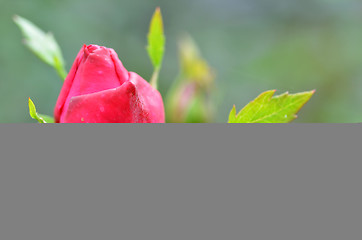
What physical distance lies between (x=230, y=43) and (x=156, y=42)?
1.35m

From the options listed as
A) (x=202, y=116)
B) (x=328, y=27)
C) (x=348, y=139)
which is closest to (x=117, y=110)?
(x=348, y=139)

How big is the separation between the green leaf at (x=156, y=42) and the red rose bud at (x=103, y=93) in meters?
0.09

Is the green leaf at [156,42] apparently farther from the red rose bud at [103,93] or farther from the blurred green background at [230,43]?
the blurred green background at [230,43]

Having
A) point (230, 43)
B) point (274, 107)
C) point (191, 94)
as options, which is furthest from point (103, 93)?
point (230, 43)

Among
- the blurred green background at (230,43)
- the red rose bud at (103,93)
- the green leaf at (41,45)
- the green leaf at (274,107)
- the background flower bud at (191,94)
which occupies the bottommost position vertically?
the red rose bud at (103,93)

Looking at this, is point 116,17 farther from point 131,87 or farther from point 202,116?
point 131,87

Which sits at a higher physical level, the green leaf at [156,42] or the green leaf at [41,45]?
the green leaf at [156,42]

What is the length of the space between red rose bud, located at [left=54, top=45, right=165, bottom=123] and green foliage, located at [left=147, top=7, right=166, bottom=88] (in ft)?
0.28

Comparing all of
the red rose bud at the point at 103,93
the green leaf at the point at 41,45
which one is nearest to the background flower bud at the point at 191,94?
the green leaf at the point at 41,45

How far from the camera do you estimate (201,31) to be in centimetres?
181

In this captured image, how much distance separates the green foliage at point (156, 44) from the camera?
0.43 m

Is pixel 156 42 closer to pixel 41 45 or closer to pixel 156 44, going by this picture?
pixel 156 44

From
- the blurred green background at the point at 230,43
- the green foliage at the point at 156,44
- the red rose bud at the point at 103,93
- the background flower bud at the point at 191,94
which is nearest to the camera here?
the red rose bud at the point at 103,93

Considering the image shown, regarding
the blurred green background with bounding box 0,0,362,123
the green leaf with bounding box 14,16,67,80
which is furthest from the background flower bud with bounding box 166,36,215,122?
the green leaf with bounding box 14,16,67,80
